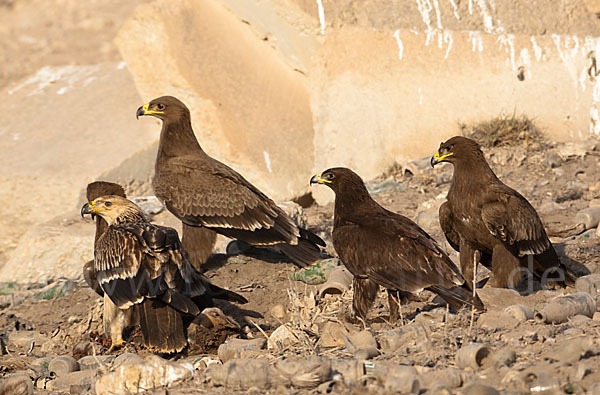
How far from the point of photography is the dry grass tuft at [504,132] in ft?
33.2

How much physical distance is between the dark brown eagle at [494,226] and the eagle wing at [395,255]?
1.72 feet

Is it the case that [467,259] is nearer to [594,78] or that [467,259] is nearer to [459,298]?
[459,298]

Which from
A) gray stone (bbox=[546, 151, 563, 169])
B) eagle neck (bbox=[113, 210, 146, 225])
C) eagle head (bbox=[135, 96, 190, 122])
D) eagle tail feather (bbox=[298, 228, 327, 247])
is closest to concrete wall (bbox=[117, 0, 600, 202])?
gray stone (bbox=[546, 151, 563, 169])

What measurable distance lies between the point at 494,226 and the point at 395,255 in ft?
2.87

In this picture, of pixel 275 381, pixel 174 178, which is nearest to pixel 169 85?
pixel 174 178

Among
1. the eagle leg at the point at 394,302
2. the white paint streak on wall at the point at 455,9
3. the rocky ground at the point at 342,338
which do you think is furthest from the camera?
the white paint streak on wall at the point at 455,9

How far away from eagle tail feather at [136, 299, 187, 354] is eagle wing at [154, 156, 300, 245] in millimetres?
2060

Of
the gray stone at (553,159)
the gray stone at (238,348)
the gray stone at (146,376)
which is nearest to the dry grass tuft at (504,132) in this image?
the gray stone at (553,159)

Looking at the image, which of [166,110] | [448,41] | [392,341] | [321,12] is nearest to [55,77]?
[321,12]

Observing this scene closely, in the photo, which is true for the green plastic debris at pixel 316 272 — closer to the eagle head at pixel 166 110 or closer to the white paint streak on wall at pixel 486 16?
the eagle head at pixel 166 110

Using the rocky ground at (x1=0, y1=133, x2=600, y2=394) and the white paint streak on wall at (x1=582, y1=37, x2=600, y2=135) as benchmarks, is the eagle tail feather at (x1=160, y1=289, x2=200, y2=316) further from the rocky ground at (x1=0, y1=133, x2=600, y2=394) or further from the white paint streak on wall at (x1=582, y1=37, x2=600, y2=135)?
the white paint streak on wall at (x1=582, y1=37, x2=600, y2=135)

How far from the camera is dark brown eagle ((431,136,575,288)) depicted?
6.16 metres

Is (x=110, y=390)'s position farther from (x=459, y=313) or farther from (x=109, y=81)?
(x=109, y=81)

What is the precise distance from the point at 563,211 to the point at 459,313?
Result: 3646 mm
